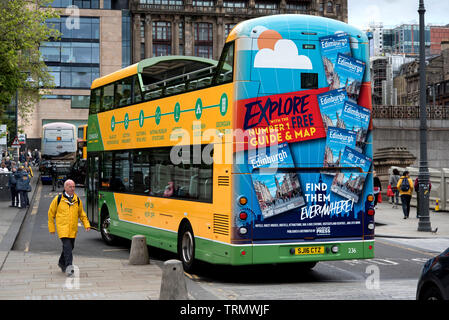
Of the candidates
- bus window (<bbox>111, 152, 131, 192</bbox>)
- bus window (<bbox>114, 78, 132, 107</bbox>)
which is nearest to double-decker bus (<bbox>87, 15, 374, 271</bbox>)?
bus window (<bbox>114, 78, 132, 107</bbox>)

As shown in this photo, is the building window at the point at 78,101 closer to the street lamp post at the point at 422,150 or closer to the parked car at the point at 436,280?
the street lamp post at the point at 422,150

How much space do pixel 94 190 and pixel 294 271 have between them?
7561 millimetres

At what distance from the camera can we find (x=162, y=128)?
1380 cm

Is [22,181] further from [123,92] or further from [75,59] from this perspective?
[75,59]

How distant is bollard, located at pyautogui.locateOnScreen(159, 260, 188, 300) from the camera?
8.45 metres

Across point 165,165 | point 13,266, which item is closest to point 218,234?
point 165,165

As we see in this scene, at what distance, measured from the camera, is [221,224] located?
36.3ft

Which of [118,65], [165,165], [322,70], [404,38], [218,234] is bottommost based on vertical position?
[218,234]

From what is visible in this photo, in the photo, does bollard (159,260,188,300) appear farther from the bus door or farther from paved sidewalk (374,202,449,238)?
paved sidewalk (374,202,449,238)

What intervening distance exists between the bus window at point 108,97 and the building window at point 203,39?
79.9 m

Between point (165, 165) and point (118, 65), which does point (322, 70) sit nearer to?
point (165, 165)

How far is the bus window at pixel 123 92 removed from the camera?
15.8 meters

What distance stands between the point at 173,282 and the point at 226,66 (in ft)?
13.3

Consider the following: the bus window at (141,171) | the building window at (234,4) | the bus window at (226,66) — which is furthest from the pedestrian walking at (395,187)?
the building window at (234,4)
